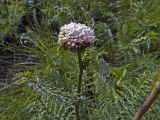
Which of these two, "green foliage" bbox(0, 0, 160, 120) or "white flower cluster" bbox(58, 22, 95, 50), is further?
"green foliage" bbox(0, 0, 160, 120)

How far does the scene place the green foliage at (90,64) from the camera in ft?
3.50

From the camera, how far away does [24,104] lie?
4.00 feet

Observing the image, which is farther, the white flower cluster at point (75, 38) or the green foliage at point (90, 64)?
the green foliage at point (90, 64)

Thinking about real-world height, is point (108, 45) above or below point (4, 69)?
above

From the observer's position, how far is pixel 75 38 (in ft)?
2.97

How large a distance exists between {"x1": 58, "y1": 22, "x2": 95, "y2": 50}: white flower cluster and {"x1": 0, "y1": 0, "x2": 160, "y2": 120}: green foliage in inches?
2.7

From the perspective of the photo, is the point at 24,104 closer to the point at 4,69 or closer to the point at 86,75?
the point at 86,75

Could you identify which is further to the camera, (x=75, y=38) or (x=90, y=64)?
(x=90, y=64)

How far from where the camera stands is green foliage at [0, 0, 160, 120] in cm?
107

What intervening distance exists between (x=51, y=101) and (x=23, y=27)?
86 cm

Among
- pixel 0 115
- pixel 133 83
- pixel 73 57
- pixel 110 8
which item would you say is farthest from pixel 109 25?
pixel 0 115

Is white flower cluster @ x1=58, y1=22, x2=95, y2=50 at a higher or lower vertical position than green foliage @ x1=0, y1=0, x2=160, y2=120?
higher

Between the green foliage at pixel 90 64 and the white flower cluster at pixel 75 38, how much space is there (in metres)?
0.07

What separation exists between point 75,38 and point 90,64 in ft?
1.42
